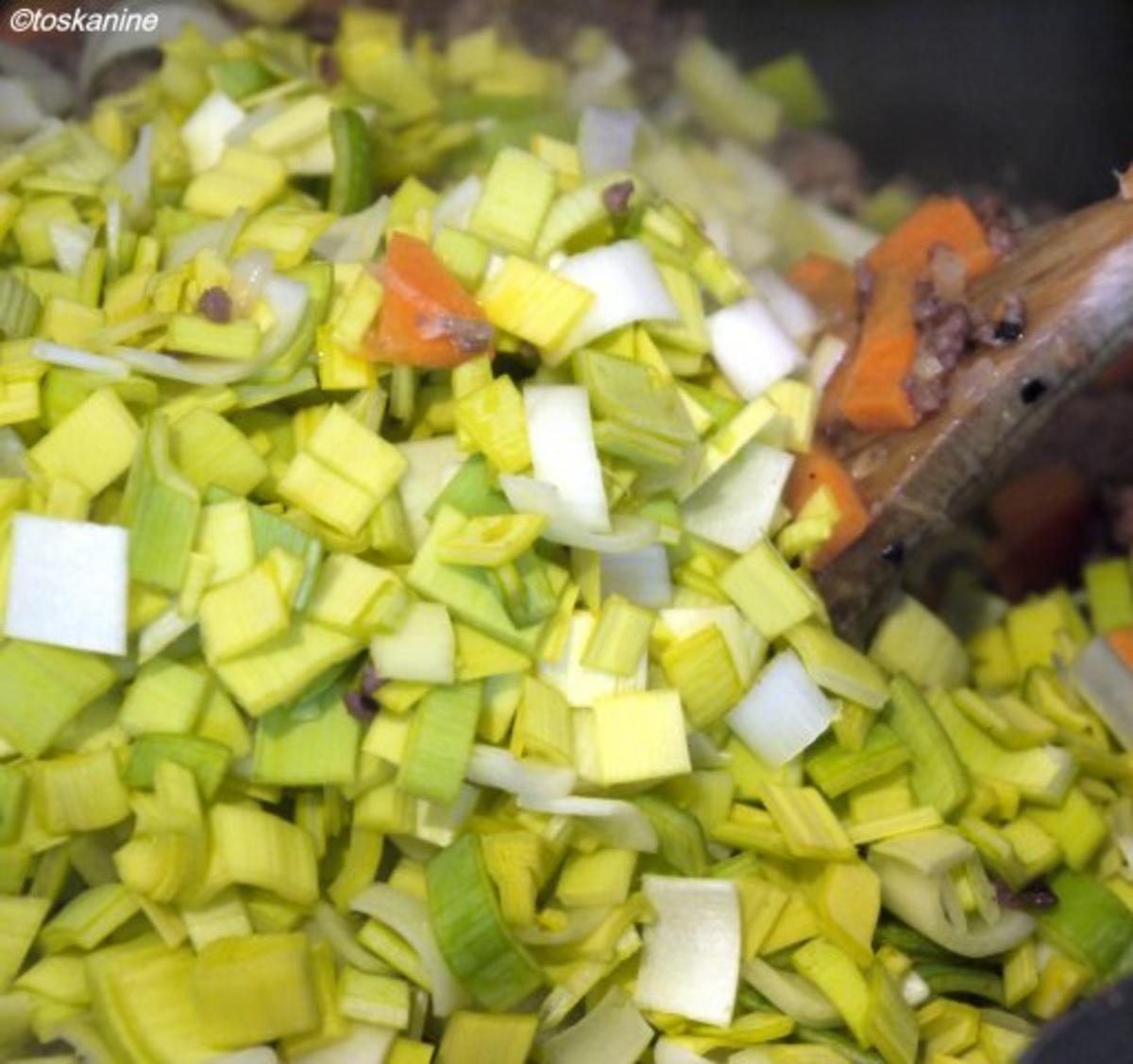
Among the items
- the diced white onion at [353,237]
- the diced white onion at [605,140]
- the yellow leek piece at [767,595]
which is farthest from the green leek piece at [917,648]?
the diced white onion at [353,237]

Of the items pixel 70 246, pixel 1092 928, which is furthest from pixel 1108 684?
pixel 70 246

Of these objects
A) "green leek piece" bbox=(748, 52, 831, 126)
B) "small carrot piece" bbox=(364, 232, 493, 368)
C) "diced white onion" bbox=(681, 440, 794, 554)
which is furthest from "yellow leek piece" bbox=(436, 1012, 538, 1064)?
"green leek piece" bbox=(748, 52, 831, 126)

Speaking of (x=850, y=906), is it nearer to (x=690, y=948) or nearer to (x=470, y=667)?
(x=690, y=948)

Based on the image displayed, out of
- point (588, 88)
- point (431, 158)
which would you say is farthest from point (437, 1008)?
point (588, 88)

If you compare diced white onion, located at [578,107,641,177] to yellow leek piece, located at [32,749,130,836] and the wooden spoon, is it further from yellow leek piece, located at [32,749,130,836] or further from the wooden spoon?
yellow leek piece, located at [32,749,130,836]

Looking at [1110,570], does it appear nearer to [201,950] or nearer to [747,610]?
[747,610]

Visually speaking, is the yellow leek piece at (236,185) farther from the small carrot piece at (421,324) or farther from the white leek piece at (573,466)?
the white leek piece at (573,466)

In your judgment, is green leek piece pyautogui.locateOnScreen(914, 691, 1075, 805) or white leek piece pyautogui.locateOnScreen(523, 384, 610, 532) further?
green leek piece pyautogui.locateOnScreen(914, 691, 1075, 805)
